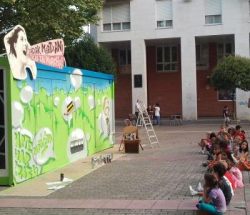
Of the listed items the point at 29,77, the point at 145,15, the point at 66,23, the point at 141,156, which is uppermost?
the point at 145,15

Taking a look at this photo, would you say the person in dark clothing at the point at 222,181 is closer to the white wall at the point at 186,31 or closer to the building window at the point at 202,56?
the white wall at the point at 186,31

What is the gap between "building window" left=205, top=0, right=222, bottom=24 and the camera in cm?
4756

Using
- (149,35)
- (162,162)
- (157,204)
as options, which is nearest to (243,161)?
(162,162)

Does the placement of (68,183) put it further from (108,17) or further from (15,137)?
(108,17)

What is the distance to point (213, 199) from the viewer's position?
27.8 feet

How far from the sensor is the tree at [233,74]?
1602 inches

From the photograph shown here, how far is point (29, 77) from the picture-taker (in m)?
13.8

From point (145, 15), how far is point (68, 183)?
124 ft

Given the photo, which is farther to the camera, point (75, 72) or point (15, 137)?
point (75, 72)

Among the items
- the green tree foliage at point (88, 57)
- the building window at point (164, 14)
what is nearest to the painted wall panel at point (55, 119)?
the green tree foliage at point (88, 57)

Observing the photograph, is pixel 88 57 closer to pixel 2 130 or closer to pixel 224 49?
pixel 224 49

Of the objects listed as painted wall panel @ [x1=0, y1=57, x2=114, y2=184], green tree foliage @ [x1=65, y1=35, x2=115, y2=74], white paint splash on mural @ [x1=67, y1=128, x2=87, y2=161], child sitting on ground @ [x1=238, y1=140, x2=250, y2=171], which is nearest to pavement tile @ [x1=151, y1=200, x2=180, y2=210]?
painted wall panel @ [x1=0, y1=57, x2=114, y2=184]

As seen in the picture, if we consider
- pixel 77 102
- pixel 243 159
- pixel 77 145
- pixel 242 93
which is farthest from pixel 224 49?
pixel 243 159

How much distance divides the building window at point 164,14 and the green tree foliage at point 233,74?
8675 mm
